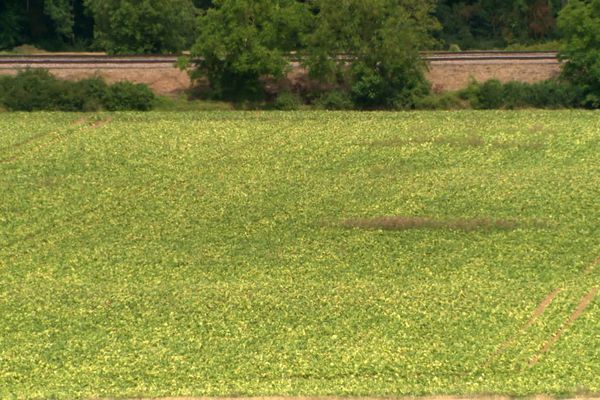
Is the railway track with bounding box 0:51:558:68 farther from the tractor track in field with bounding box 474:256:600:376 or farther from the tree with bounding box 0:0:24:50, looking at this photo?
the tractor track in field with bounding box 474:256:600:376

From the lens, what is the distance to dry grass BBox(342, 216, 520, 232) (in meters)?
42.7

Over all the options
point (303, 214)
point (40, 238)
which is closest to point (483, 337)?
point (303, 214)

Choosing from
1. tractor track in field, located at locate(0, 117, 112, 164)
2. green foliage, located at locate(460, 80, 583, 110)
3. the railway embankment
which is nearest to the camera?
tractor track in field, located at locate(0, 117, 112, 164)

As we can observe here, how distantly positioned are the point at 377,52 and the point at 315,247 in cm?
2396

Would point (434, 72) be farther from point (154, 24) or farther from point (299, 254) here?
point (299, 254)

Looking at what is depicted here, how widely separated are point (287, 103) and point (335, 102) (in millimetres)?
2382

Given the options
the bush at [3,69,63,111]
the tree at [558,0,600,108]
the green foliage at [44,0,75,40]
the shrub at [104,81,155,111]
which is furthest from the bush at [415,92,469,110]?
the green foliage at [44,0,75,40]

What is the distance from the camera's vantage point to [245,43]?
211ft

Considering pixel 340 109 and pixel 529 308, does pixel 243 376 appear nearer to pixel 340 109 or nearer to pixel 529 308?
pixel 529 308

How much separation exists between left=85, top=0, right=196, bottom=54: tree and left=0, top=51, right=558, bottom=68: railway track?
3.88m

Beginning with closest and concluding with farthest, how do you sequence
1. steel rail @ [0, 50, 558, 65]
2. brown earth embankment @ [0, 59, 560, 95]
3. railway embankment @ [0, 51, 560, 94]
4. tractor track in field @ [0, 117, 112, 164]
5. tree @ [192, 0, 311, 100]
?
1. tractor track in field @ [0, 117, 112, 164]
2. tree @ [192, 0, 311, 100]
3. brown earth embankment @ [0, 59, 560, 95]
4. railway embankment @ [0, 51, 560, 94]
5. steel rail @ [0, 50, 558, 65]

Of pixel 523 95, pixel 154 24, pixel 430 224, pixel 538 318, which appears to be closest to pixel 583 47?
pixel 523 95

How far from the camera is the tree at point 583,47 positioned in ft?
203

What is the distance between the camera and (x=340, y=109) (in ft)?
206
